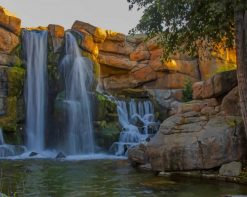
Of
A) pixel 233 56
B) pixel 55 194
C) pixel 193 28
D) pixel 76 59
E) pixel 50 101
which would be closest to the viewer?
pixel 55 194

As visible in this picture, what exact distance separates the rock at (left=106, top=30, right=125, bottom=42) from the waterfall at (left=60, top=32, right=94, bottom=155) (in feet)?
13.4

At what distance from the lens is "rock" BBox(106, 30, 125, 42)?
121 ft

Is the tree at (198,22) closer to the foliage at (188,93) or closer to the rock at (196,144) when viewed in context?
the rock at (196,144)

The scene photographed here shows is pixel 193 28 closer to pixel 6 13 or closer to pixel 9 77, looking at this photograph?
pixel 9 77

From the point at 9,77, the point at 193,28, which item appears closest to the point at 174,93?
the point at 9,77

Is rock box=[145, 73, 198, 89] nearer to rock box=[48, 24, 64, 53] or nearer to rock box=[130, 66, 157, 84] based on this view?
rock box=[130, 66, 157, 84]

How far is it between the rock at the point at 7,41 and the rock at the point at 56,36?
10.2ft

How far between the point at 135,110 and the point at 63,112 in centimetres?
583

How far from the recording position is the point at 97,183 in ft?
48.8

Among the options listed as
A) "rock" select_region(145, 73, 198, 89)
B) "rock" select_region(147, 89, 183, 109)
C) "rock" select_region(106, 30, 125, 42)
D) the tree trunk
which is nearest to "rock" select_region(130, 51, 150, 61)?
"rock" select_region(106, 30, 125, 42)

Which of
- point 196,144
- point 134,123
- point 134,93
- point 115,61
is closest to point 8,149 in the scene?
point 134,123

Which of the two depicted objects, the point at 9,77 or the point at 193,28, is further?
the point at 9,77

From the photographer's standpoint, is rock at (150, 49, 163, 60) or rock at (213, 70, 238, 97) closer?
rock at (213, 70, 238, 97)

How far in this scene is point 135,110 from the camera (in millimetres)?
32375
